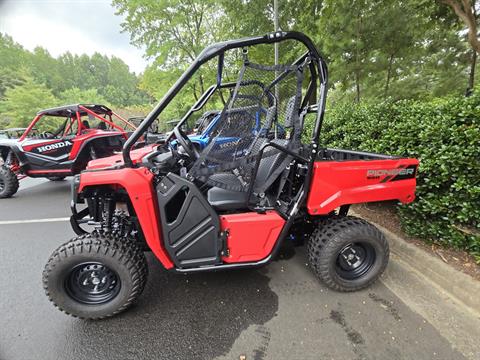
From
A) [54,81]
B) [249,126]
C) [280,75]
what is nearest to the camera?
[249,126]

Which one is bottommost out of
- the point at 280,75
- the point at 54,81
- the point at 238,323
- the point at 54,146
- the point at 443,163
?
the point at 238,323

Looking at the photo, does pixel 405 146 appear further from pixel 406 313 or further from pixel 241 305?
pixel 241 305

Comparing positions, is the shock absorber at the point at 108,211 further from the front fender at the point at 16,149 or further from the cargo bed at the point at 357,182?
the front fender at the point at 16,149

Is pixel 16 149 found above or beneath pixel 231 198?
beneath

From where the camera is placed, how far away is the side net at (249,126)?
1780mm

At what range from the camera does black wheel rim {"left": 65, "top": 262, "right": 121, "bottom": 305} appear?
6.22 feet

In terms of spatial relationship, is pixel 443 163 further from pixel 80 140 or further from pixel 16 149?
pixel 16 149

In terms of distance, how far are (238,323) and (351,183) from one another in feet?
4.83

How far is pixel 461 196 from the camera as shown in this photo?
214cm

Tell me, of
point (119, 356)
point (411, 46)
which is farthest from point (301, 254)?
point (411, 46)

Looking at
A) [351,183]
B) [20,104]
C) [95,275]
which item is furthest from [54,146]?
[20,104]

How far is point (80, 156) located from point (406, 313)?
6.31m

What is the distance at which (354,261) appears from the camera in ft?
7.40

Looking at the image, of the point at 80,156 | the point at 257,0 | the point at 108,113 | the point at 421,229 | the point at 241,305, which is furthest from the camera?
the point at 257,0
